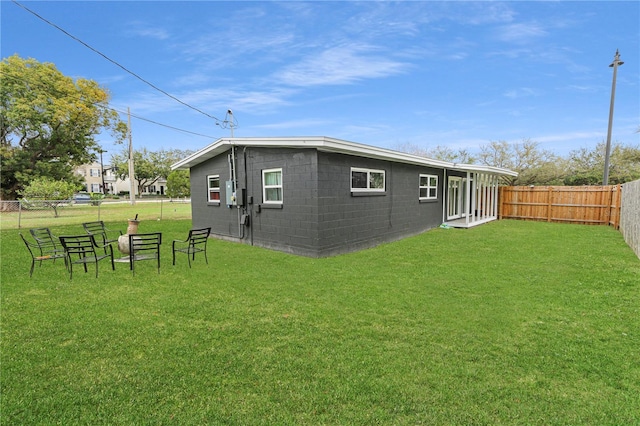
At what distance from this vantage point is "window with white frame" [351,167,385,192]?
7.96 metres

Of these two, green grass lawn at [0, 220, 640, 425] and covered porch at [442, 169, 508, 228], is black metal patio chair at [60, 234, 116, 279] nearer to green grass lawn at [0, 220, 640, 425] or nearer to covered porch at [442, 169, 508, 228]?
green grass lawn at [0, 220, 640, 425]

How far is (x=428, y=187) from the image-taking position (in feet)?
38.9

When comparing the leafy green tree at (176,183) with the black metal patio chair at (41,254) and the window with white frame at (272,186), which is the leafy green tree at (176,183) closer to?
the black metal patio chair at (41,254)

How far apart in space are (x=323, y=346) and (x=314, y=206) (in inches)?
165

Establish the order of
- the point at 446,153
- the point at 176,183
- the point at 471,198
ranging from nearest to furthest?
the point at 471,198, the point at 446,153, the point at 176,183

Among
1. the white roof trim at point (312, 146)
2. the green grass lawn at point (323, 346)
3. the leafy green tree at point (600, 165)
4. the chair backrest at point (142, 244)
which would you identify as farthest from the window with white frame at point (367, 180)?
the leafy green tree at point (600, 165)

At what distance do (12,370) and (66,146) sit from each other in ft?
98.6

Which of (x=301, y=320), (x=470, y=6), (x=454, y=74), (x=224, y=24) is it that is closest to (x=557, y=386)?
(x=301, y=320)

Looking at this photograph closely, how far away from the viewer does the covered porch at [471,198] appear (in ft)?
44.0

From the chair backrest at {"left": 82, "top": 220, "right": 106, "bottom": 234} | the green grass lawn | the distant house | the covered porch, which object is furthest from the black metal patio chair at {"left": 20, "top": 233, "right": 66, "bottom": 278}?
the distant house

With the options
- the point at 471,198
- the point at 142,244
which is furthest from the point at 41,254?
the point at 471,198

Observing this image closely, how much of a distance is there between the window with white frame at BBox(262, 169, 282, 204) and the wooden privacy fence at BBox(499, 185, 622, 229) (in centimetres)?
1315

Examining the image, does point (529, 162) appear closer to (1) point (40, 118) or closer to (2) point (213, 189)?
(2) point (213, 189)

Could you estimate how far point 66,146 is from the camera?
25609 mm
